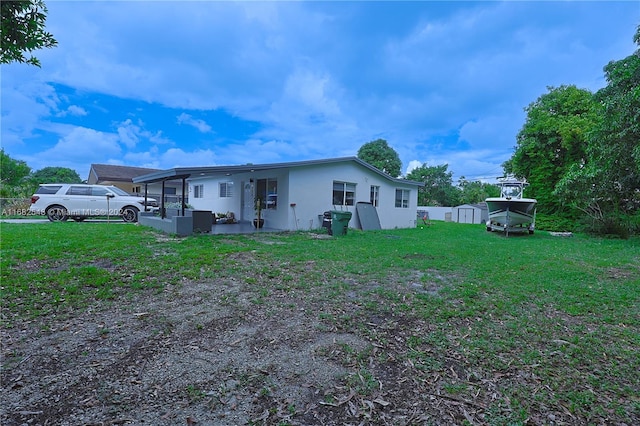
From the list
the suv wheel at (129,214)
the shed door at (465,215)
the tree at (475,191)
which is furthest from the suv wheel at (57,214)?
the tree at (475,191)

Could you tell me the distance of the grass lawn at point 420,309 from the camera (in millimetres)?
2377

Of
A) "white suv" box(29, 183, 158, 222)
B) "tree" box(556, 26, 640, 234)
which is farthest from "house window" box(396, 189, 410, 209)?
"white suv" box(29, 183, 158, 222)

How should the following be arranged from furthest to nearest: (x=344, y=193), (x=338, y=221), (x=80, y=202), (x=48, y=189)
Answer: (x=344, y=193), (x=80, y=202), (x=48, y=189), (x=338, y=221)

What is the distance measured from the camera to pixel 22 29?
3.18 m

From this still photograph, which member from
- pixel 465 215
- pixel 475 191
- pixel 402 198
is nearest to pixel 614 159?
pixel 402 198

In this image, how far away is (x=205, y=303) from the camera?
4250 mm

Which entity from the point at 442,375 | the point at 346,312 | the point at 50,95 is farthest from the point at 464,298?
the point at 50,95

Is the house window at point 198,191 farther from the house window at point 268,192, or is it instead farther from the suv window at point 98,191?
the house window at point 268,192

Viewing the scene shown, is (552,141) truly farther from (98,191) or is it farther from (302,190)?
(98,191)

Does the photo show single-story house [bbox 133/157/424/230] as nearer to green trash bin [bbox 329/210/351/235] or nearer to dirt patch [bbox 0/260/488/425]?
green trash bin [bbox 329/210/351/235]

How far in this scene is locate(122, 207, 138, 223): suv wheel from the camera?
15.2m

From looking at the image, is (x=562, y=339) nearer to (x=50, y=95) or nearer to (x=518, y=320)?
(x=518, y=320)

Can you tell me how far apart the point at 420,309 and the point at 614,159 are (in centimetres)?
1284

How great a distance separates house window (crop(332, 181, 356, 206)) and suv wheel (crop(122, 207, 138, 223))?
977 centimetres
